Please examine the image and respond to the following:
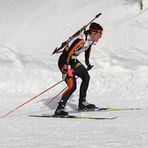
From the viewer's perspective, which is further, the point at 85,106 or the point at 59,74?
the point at 59,74

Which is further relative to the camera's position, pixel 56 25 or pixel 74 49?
pixel 56 25

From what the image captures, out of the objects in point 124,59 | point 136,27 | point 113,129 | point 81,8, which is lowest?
point 113,129

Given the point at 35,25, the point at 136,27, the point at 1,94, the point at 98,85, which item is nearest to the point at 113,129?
the point at 98,85

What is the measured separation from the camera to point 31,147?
490 cm

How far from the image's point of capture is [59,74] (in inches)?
454

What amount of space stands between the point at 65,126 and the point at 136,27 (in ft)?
19.8

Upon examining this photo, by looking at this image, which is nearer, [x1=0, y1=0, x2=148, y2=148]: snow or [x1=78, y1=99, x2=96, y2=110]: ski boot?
[x1=0, y1=0, x2=148, y2=148]: snow

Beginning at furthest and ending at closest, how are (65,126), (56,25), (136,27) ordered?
(56,25)
(136,27)
(65,126)

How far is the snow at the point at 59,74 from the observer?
5598 millimetres

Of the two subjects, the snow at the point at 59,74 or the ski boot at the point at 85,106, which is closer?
the snow at the point at 59,74

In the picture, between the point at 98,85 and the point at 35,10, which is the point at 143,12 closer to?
the point at 98,85

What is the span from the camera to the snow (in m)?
5.60

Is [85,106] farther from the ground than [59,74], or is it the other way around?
[59,74]

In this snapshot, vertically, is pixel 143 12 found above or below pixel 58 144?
above
